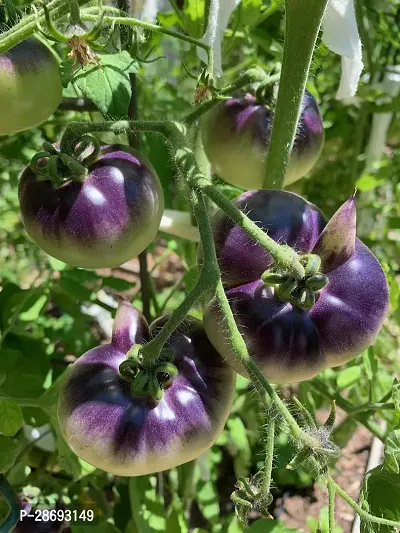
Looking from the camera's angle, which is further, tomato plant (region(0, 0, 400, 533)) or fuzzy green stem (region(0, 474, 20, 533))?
fuzzy green stem (region(0, 474, 20, 533))

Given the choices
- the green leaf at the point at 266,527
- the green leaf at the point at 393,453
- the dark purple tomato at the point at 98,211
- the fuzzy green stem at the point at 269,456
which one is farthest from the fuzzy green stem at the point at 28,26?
the green leaf at the point at 266,527

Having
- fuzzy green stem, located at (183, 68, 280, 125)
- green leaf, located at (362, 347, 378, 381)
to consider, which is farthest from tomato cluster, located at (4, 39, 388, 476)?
green leaf, located at (362, 347, 378, 381)

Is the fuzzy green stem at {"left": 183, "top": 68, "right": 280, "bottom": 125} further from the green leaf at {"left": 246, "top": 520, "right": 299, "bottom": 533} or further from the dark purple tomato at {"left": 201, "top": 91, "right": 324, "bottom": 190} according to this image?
the green leaf at {"left": 246, "top": 520, "right": 299, "bottom": 533}

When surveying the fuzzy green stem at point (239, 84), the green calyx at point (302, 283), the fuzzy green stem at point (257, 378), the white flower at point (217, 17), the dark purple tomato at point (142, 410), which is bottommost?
the dark purple tomato at point (142, 410)

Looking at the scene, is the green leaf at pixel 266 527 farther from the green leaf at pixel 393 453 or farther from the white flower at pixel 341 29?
the white flower at pixel 341 29

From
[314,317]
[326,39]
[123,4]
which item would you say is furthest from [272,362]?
[123,4]
